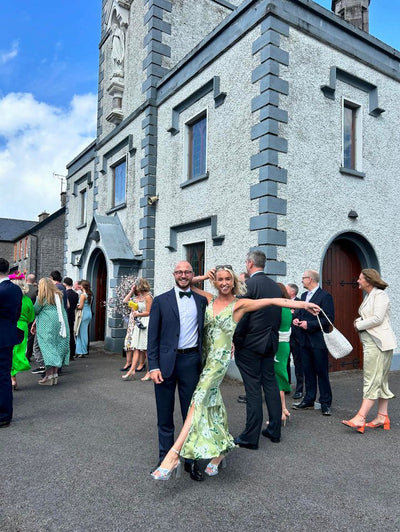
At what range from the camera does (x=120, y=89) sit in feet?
44.0

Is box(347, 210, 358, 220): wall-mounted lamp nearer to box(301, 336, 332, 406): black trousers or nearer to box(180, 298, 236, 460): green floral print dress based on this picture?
box(301, 336, 332, 406): black trousers

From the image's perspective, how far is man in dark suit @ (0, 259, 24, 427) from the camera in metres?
5.02

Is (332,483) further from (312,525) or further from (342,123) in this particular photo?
(342,123)

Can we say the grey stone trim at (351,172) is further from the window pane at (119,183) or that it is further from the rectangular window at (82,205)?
the rectangular window at (82,205)

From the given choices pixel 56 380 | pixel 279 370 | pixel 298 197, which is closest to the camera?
pixel 279 370

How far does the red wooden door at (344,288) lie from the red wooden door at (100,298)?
24.6 feet

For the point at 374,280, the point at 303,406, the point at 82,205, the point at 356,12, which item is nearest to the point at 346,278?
the point at 303,406

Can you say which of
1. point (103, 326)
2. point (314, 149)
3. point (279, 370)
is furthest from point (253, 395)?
point (103, 326)

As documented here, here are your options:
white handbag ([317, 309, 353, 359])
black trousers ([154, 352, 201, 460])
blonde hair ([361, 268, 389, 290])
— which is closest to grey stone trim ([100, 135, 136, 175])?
blonde hair ([361, 268, 389, 290])

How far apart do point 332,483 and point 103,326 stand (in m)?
11.3

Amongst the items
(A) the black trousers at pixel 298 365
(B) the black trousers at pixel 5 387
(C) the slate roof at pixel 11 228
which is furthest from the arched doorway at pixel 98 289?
(C) the slate roof at pixel 11 228

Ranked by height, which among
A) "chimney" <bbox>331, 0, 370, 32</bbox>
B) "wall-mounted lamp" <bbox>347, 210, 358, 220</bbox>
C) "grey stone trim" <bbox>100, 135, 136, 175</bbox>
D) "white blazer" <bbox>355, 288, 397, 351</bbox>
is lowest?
"white blazer" <bbox>355, 288, 397, 351</bbox>

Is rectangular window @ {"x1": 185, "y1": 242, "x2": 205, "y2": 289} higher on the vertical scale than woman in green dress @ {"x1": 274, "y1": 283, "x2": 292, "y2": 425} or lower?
higher

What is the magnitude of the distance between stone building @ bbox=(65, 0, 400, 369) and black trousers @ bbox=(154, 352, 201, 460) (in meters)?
4.14
